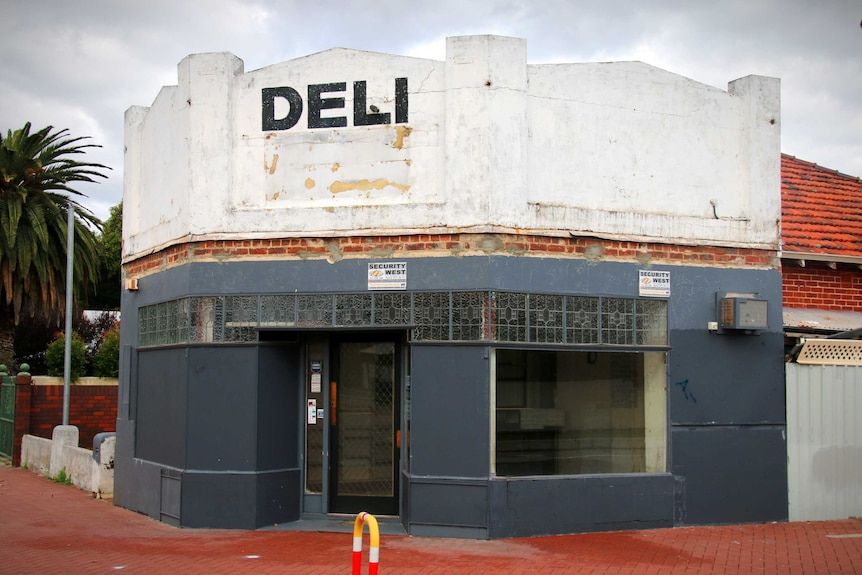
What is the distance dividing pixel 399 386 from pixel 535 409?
1666 mm

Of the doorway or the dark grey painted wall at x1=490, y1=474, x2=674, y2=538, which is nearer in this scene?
the dark grey painted wall at x1=490, y1=474, x2=674, y2=538

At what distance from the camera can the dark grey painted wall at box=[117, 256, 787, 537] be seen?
33.8ft

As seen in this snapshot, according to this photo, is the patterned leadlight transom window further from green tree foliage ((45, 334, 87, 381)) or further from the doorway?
green tree foliage ((45, 334, 87, 381))

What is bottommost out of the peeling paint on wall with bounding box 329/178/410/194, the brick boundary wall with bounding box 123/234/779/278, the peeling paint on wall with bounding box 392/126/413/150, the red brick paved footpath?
the red brick paved footpath

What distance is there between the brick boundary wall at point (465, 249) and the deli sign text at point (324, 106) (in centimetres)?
140

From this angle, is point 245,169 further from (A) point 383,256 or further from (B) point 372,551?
(B) point 372,551

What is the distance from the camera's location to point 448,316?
1045cm

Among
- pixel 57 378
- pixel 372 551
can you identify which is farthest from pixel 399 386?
pixel 57 378

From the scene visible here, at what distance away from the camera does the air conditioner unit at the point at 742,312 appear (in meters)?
11.1

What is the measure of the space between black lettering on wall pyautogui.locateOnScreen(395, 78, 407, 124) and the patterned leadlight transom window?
2076 mm

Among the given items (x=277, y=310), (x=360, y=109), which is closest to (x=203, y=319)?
(x=277, y=310)

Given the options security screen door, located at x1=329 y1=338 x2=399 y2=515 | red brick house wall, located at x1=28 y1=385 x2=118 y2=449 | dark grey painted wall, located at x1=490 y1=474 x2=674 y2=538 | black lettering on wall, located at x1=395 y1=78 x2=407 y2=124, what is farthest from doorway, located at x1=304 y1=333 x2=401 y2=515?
red brick house wall, located at x1=28 y1=385 x2=118 y2=449

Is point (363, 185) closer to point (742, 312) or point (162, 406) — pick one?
point (162, 406)

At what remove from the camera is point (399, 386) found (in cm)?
1120
